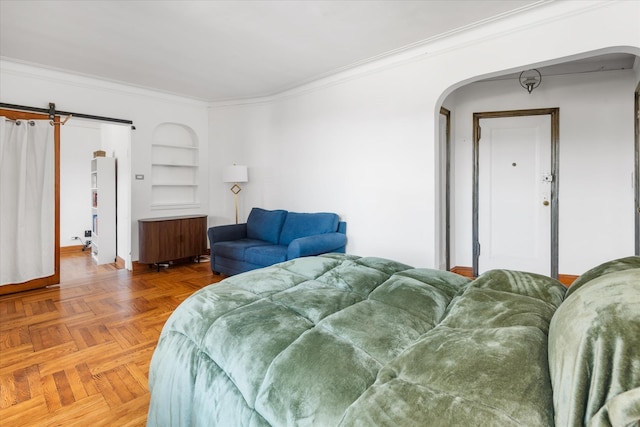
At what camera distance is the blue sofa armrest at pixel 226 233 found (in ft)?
14.4

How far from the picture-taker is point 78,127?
611cm

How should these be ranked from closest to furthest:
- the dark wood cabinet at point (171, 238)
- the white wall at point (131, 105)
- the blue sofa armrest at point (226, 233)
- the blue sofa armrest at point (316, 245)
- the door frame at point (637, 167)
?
the door frame at point (637, 167) < the blue sofa armrest at point (316, 245) < the white wall at point (131, 105) < the blue sofa armrest at point (226, 233) < the dark wood cabinet at point (171, 238)

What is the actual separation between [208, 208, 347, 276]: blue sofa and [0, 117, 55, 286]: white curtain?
6.07 feet

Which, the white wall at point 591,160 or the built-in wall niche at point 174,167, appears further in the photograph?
the built-in wall niche at point 174,167

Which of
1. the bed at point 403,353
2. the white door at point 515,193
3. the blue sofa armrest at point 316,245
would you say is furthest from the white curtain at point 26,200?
the white door at point 515,193

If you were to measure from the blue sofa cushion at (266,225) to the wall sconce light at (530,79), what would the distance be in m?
3.29

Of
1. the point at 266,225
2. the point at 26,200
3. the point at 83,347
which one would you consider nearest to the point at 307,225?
the point at 266,225

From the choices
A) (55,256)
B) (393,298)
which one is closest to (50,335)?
(55,256)

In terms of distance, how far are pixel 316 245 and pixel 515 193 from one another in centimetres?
253

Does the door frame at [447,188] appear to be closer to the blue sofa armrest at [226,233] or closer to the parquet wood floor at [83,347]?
the blue sofa armrest at [226,233]

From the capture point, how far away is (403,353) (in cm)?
93

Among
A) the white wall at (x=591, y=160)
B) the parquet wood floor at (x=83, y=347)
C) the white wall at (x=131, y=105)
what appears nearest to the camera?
the parquet wood floor at (x=83, y=347)

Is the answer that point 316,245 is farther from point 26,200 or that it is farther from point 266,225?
point 26,200

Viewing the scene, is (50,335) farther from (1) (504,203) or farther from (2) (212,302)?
(1) (504,203)
